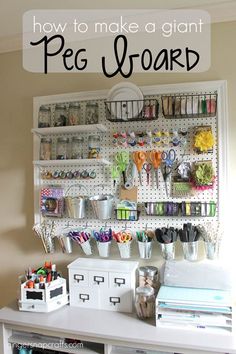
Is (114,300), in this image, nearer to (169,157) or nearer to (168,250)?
(168,250)

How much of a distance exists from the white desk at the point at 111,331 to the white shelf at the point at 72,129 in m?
0.97

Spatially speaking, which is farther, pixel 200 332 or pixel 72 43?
pixel 72 43

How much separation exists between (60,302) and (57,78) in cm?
130

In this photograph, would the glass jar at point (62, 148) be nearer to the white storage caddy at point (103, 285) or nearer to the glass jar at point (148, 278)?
the white storage caddy at point (103, 285)

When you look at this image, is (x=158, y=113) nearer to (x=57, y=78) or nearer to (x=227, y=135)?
(x=227, y=135)

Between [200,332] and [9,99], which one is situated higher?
[9,99]

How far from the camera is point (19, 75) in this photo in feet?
6.57

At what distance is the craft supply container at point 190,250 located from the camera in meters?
1.57

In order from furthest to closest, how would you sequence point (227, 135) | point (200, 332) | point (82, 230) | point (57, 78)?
1. point (57, 78)
2. point (82, 230)
3. point (227, 135)
4. point (200, 332)

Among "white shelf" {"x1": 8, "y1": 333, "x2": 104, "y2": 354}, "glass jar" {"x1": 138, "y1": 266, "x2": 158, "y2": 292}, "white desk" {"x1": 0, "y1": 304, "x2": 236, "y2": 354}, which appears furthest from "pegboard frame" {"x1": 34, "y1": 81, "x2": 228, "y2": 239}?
"white shelf" {"x1": 8, "y1": 333, "x2": 104, "y2": 354}

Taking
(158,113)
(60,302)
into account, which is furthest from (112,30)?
(60,302)

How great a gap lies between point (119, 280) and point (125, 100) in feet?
3.12

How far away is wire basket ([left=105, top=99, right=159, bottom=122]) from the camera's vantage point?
5.47 feet

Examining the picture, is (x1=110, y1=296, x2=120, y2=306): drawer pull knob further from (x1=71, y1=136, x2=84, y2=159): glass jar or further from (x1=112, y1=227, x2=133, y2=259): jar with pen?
(x1=71, y1=136, x2=84, y2=159): glass jar
